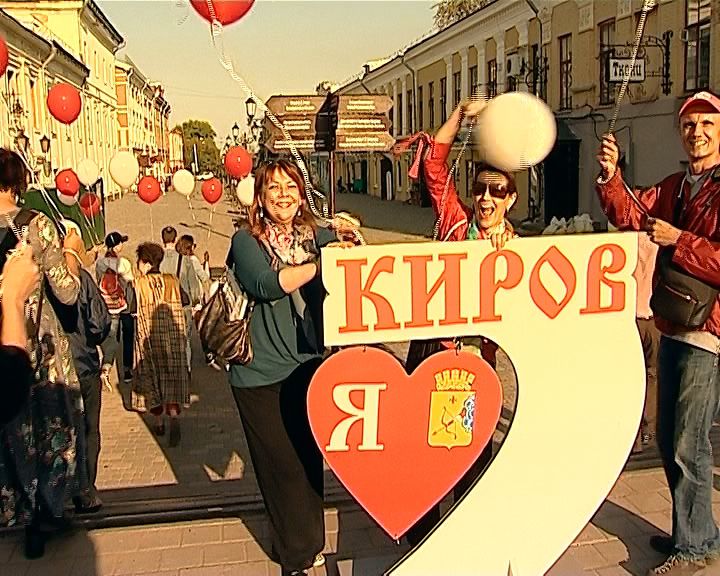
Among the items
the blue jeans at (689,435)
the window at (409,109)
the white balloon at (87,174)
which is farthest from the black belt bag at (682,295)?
the window at (409,109)

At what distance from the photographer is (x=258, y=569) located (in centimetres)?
317

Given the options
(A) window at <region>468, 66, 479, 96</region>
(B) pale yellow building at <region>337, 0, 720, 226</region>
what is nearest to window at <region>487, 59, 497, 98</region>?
(B) pale yellow building at <region>337, 0, 720, 226</region>

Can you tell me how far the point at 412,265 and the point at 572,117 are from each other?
19092 millimetres

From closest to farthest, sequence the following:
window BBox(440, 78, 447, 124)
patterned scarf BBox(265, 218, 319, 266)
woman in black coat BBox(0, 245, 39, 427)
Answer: woman in black coat BBox(0, 245, 39, 427) < patterned scarf BBox(265, 218, 319, 266) < window BBox(440, 78, 447, 124)

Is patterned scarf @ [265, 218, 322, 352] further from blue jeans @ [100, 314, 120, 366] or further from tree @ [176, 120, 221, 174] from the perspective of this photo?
tree @ [176, 120, 221, 174]

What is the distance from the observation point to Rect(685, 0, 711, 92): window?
47.7 ft

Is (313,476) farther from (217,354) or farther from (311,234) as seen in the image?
(311,234)

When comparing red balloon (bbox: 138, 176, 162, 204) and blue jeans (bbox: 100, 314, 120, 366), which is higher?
red balloon (bbox: 138, 176, 162, 204)

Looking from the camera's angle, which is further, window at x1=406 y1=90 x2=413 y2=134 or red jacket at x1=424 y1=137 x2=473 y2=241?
window at x1=406 y1=90 x2=413 y2=134

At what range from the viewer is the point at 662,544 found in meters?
3.24

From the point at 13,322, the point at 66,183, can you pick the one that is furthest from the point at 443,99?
the point at 13,322

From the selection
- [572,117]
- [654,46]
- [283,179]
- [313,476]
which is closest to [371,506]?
[313,476]

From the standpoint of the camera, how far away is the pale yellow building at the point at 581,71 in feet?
50.2

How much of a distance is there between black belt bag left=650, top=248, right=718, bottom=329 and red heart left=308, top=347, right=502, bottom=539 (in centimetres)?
73
